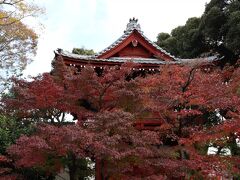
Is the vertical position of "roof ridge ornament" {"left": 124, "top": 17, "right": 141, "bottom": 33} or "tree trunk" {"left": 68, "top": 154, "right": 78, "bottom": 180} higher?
"roof ridge ornament" {"left": 124, "top": 17, "right": 141, "bottom": 33}

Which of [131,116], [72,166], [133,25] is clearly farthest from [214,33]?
[72,166]

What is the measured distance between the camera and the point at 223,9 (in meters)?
19.7

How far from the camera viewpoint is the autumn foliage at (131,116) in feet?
29.9

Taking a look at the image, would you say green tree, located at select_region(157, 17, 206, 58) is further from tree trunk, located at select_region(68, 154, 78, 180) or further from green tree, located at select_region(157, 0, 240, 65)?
tree trunk, located at select_region(68, 154, 78, 180)

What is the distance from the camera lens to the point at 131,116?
916cm

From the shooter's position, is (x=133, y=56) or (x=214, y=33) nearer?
(x=133, y=56)

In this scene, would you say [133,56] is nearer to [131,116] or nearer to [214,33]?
[214,33]

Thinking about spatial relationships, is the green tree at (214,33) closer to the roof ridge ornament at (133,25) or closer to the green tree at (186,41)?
the green tree at (186,41)

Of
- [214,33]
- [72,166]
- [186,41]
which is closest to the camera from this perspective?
[72,166]

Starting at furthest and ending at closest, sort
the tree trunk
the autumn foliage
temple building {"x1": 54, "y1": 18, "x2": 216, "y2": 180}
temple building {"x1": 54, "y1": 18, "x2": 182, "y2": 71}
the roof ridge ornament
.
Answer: the roof ridge ornament < temple building {"x1": 54, "y1": 18, "x2": 182, "y2": 71} < temple building {"x1": 54, "y1": 18, "x2": 216, "y2": 180} < the tree trunk < the autumn foliage

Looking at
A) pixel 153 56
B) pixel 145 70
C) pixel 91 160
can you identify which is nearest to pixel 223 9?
pixel 153 56

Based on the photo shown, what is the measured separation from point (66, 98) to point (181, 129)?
3247 mm

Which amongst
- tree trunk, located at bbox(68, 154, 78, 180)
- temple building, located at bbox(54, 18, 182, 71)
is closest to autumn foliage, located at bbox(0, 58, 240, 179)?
tree trunk, located at bbox(68, 154, 78, 180)

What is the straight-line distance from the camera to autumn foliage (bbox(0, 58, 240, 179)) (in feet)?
29.9
